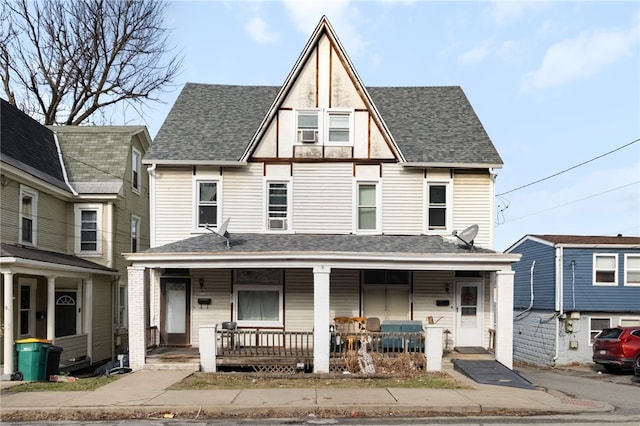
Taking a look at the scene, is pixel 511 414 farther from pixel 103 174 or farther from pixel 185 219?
pixel 103 174

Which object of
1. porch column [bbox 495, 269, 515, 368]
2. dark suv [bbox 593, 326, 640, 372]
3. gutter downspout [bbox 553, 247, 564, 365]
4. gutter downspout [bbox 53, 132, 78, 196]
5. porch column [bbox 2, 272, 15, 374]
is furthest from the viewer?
gutter downspout [bbox 553, 247, 564, 365]

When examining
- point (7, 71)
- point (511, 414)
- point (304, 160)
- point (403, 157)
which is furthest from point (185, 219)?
point (7, 71)

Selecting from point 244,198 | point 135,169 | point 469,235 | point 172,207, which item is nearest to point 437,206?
point 469,235

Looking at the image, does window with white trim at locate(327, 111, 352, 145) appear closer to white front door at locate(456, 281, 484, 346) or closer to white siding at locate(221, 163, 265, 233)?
white siding at locate(221, 163, 265, 233)

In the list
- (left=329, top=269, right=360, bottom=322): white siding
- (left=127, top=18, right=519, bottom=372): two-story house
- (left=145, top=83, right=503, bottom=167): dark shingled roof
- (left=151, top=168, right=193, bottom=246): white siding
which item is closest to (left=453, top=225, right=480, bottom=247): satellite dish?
(left=127, top=18, right=519, bottom=372): two-story house

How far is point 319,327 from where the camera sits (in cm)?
1546

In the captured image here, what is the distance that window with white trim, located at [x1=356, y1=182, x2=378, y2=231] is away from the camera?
61.3 ft

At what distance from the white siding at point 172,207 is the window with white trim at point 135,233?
6912 millimetres

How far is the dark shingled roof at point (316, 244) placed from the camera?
54.1 feet

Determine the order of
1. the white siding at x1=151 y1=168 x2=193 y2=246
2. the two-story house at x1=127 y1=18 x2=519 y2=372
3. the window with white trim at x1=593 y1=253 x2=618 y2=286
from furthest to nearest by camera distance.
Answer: the window with white trim at x1=593 y1=253 x2=618 y2=286 → the white siding at x1=151 y1=168 x2=193 y2=246 → the two-story house at x1=127 y1=18 x2=519 y2=372

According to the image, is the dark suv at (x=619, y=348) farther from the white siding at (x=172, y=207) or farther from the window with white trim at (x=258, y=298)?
the white siding at (x=172, y=207)

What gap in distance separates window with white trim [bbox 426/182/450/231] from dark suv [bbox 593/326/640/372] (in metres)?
7.29

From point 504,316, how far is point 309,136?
8104mm

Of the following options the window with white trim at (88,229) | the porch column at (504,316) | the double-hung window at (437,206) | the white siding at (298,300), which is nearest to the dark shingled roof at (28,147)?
the window with white trim at (88,229)
